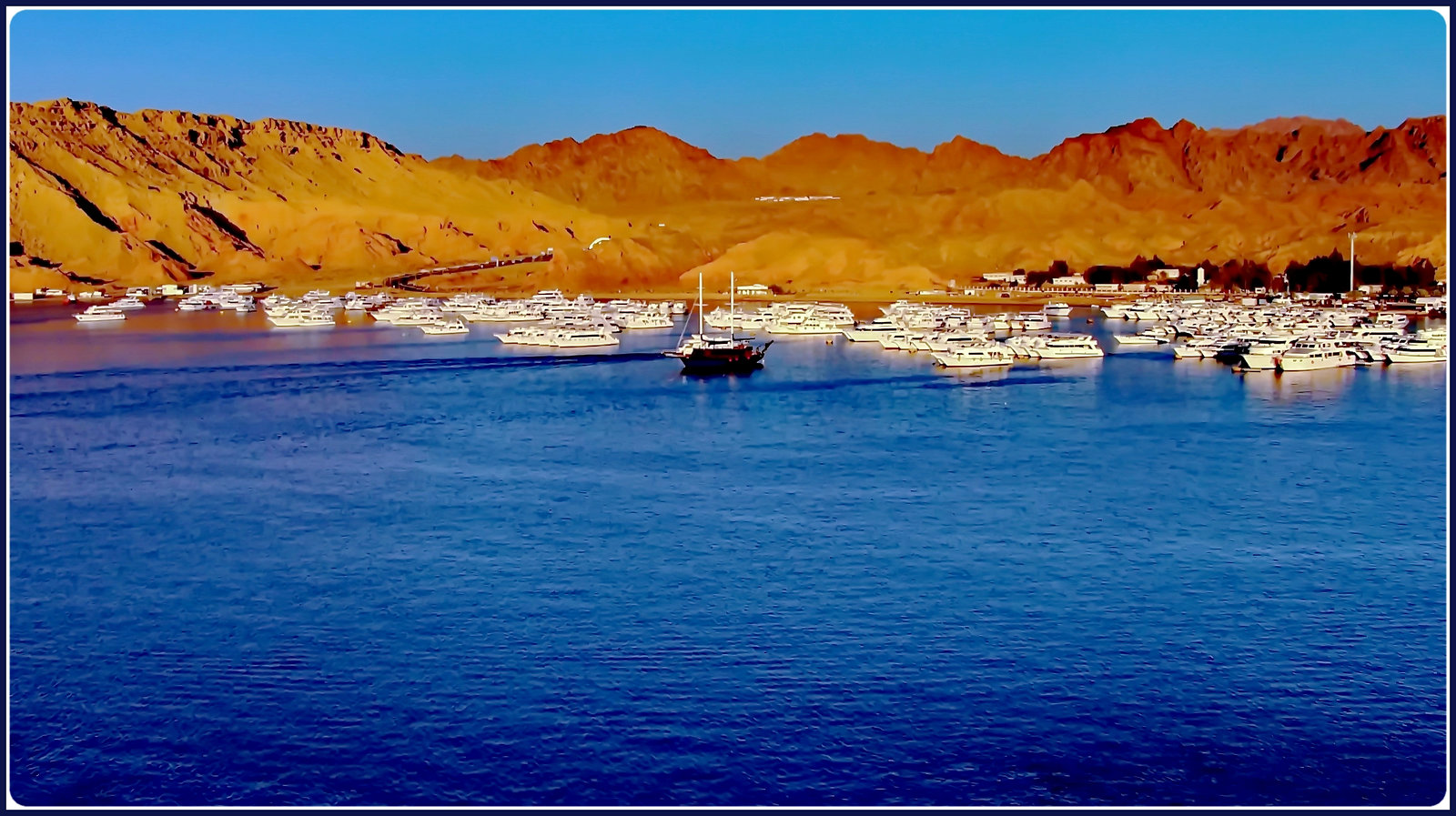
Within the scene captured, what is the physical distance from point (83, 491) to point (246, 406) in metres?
13.0

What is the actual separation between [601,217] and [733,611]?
130127 mm

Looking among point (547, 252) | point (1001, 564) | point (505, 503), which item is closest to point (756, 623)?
point (1001, 564)

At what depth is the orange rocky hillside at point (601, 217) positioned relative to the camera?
112 meters

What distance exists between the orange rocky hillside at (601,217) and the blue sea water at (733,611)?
71.2 meters

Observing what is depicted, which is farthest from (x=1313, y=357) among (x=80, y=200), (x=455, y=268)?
(x=80, y=200)

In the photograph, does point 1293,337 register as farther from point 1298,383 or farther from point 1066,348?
point 1298,383

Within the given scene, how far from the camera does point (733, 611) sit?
18.7m

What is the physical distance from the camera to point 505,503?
84.0 ft

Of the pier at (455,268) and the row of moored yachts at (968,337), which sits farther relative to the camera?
the pier at (455,268)

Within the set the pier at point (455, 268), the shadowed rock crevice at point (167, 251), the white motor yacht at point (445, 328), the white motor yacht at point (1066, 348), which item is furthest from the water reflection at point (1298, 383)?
the shadowed rock crevice at point (167, 251)

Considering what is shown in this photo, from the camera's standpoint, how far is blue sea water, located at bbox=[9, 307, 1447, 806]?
14281mm

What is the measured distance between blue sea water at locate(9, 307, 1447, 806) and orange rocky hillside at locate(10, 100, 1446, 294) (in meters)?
71.2

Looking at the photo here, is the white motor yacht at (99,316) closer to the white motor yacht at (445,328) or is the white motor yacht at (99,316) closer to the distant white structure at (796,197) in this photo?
the white motor yacht at (445,328)

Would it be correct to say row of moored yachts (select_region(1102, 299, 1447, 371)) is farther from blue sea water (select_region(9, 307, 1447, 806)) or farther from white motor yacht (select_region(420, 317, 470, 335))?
white motor yacht (select_region(420, 317, 470, 335))
